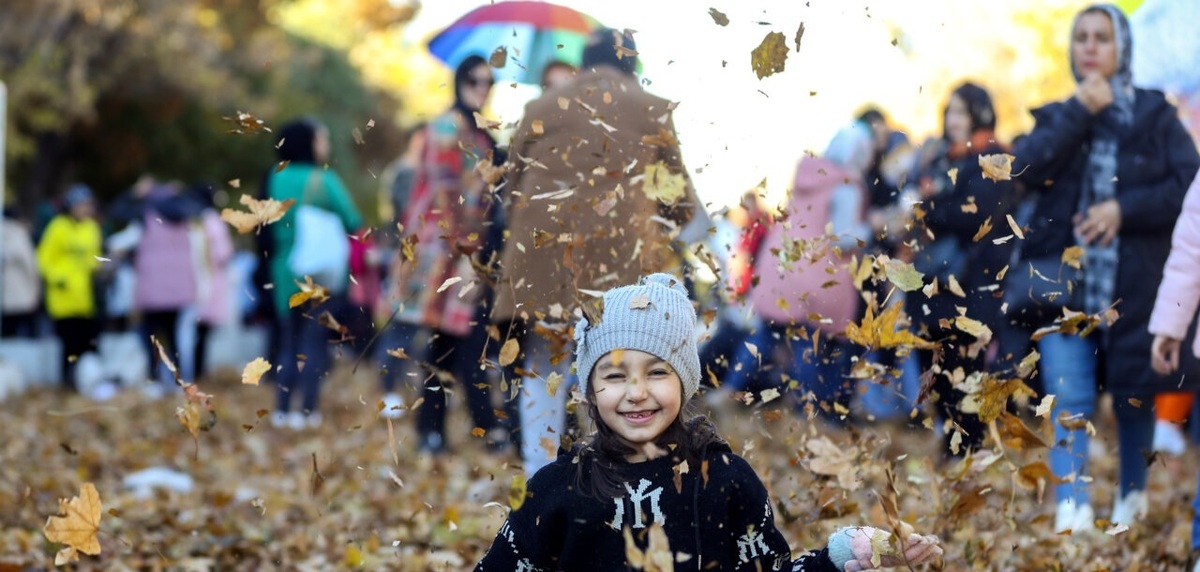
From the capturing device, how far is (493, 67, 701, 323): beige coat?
4.54m

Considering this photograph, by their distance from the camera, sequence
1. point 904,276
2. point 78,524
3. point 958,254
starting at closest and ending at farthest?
point 904,276
point 78,524
point 958,254

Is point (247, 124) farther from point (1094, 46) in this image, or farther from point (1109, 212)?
point (1094, 46)

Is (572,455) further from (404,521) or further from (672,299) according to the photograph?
(404,521)

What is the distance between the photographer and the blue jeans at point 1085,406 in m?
6.15

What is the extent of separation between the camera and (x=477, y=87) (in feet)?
19.7

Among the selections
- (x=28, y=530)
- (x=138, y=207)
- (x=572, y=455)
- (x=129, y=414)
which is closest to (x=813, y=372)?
(x=572, y=455)

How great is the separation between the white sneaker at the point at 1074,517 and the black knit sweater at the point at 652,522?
8.07 ft

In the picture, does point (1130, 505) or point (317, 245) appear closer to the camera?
point (1130, 505)

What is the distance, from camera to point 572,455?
147 inches

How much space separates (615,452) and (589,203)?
113 centimetres

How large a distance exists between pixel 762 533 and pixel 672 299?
1.91 feet

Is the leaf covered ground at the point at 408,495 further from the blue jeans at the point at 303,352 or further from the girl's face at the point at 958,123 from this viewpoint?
the girl's face at the point at 958,123

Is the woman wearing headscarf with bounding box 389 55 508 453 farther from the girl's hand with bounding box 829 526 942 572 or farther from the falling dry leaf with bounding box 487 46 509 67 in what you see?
the girl's hand with bounding box 829 526 942 572

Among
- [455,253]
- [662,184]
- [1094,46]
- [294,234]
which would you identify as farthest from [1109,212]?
[294,234]
